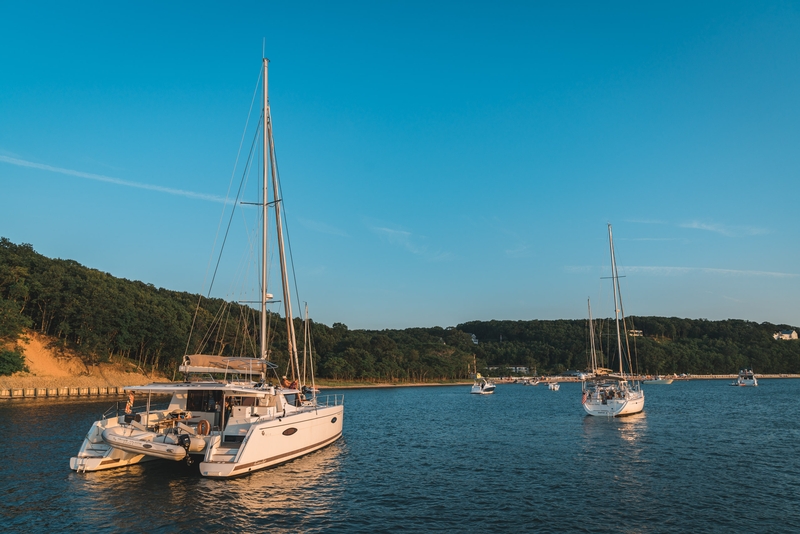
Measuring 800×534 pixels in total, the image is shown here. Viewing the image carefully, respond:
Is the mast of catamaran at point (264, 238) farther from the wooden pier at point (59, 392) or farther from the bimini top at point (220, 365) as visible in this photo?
the wooden pier at point (59, 392)

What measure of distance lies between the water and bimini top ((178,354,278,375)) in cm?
485

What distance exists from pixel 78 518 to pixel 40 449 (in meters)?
15.6

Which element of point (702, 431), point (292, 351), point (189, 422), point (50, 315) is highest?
point (50, 315)

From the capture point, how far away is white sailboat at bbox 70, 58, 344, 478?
2256cm

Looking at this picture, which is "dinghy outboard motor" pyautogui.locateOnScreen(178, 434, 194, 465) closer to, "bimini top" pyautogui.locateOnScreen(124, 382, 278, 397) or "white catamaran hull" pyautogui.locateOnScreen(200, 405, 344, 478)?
"white catamaran hull" pyautogui.locateOnScreen(200, 405, 344, 478)

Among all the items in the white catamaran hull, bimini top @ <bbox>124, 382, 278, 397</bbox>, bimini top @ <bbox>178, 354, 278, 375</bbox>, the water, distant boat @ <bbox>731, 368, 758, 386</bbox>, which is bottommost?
distant boat @ <bbox>731, 368, 758, 386</bbox>

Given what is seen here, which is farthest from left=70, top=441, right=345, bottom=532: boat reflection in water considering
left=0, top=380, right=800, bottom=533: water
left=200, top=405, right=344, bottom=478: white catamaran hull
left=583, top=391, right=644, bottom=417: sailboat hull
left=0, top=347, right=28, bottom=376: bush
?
left=0, top=347, right=28, bottom=376: bush

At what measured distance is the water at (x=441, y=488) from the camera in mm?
18062

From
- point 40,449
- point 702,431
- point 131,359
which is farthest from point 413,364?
point 40,449

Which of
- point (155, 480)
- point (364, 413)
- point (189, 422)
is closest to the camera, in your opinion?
point (155, 480)

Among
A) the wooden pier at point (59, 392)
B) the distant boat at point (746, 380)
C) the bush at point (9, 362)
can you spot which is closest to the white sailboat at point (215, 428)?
the wooden pier at point (59, 392)

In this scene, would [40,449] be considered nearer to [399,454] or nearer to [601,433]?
[399,454]

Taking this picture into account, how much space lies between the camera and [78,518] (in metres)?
17.8

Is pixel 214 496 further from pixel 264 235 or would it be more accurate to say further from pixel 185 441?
pixel 264 235
